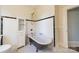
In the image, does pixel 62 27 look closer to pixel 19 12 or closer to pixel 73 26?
pixel 73 26

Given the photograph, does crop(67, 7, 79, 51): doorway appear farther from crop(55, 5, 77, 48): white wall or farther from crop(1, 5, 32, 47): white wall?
crop(1, 5, 32, 47): white wall

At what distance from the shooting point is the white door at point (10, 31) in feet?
5.24

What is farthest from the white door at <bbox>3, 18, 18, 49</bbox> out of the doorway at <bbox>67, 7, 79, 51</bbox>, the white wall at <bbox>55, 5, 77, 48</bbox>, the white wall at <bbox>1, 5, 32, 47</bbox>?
the doorway at <bbox>67, 7, 79, 51</bbox>

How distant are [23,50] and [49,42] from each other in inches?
14.2

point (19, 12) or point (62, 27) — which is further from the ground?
point (19, 12)

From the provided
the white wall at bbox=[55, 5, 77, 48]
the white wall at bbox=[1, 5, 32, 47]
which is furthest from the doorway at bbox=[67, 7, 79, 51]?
the white wall at bbox=[1, 5, 32, 47]

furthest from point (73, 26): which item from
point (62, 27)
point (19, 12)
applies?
point (19, 12)

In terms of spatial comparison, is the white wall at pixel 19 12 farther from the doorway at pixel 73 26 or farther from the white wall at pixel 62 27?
the doorway at pixel 73 26

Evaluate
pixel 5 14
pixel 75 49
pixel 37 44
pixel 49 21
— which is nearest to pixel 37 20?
pixel 49 21

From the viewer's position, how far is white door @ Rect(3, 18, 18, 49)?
1599mm

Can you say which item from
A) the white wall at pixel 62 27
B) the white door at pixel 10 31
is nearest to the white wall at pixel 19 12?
the white door at pixel 10 31

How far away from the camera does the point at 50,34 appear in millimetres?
1644

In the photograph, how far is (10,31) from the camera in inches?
63.4
